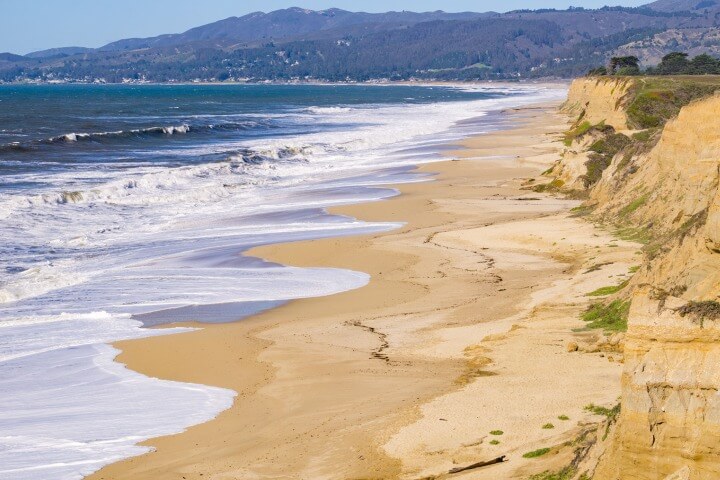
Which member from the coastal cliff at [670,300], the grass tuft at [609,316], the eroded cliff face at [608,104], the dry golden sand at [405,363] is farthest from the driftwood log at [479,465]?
the eroded cliff face at [608,104]

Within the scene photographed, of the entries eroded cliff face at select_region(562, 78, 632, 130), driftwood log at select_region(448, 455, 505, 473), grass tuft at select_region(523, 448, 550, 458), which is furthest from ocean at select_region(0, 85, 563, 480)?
eroded cliff face at select_region(562, 78, 632, 130)

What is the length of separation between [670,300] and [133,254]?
18282 millimetres

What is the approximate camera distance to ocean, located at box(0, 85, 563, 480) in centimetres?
1282

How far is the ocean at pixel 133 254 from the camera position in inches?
505

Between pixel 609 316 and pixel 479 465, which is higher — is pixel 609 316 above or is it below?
above

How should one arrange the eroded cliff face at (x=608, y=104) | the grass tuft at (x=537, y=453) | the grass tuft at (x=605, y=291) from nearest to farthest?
the grass tuft at (x=537, y=453), the grass tuft at (x=605, y=291), the eroded cliff face at (x=608, y=104)

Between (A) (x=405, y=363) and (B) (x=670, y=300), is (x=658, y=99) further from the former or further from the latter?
(B) (x=670, y=300)

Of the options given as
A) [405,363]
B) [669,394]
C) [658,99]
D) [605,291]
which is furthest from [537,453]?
[658,99]

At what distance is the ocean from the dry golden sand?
73 cm

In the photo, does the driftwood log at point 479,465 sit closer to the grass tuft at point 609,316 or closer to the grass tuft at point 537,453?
the grass tuft at point 537,453

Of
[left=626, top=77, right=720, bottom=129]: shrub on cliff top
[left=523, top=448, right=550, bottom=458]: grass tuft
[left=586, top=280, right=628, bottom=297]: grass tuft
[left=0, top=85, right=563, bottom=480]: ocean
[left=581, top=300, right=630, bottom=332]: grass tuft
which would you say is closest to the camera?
[left=523, top=448, right=550, bottom=458]: grass tuft

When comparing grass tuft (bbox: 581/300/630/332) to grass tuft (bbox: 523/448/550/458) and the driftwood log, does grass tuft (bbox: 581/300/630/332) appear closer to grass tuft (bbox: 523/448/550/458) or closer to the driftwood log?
grass tuft (bbox: 523/448/550/458)

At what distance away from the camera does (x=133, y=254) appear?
24.5 meters

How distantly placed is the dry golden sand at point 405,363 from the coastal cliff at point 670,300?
4.32ft
